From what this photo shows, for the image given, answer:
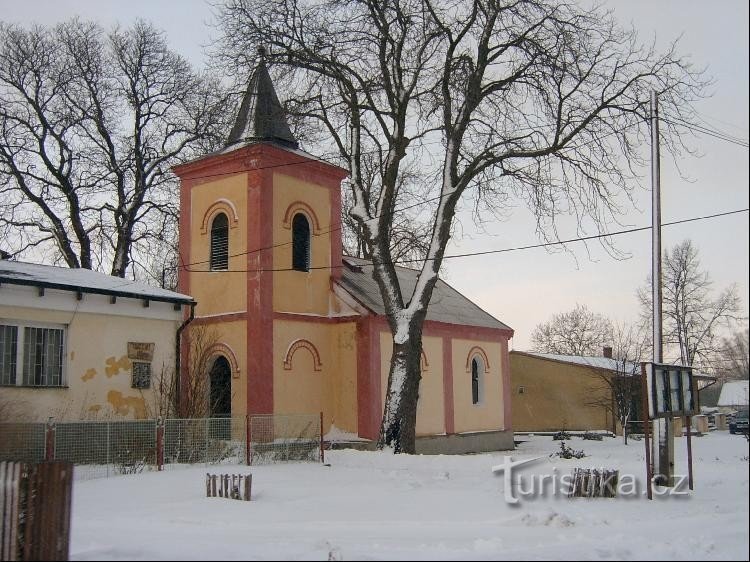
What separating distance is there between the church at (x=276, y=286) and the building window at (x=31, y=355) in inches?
150

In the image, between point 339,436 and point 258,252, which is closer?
point 258,252

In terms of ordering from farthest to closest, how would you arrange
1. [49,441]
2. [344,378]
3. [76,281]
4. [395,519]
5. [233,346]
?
1. [344,378]
2. [233,346]
3. [76,281]
4. [49,441]
5. [395,519]

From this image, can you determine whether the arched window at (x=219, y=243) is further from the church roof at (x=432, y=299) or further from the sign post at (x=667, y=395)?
the sign post at (x=667, y=395)

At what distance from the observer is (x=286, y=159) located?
25.9m

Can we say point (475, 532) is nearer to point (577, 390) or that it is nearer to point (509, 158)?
point (509, 158)

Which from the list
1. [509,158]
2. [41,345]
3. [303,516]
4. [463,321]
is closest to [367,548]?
[303,516]

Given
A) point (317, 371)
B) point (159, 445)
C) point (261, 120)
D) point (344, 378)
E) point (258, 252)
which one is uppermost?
point (261, 120)

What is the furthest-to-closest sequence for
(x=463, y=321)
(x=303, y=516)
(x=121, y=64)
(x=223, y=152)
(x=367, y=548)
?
(x=121, y=64), (x=463, y=321), (x=223, y=152), (x=303, y=516), (x=367, y=548)

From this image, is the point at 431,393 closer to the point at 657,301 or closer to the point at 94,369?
the point at 94,369

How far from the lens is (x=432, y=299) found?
1300 inches

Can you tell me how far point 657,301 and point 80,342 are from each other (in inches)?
529

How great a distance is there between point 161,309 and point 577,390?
87.2 ft

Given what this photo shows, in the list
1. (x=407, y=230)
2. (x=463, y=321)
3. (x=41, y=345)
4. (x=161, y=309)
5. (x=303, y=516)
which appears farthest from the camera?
(x=407, y=230)

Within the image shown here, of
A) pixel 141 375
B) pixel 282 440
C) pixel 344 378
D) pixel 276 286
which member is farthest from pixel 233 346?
pixel 282 440
